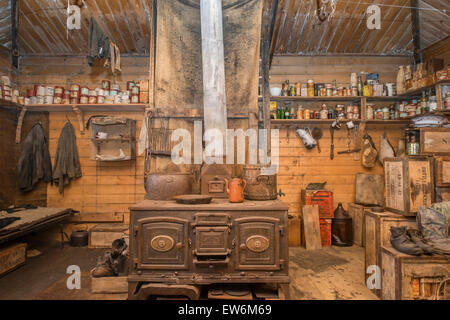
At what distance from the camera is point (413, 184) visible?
2.16 metres

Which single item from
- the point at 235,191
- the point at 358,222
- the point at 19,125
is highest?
the point at 19,125

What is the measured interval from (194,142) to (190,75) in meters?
0.77

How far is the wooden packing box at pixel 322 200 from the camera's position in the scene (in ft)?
12.1

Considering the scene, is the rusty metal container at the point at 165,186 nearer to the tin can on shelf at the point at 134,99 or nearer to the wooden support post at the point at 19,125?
the tin can on shelf at the point at 134,99

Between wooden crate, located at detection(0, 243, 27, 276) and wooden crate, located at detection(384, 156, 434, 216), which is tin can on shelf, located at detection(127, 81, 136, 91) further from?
wooden crate, located at detection(384, 156, 434, 216)

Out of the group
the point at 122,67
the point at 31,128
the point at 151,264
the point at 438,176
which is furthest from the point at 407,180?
the point at 31,128

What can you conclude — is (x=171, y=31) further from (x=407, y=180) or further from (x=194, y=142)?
(x=407, y=180)

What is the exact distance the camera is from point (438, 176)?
2.18 metres

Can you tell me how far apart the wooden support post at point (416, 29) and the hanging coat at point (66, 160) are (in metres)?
5.28

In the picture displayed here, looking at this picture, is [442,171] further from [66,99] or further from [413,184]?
[66,99]

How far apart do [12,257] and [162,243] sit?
208 centimetres

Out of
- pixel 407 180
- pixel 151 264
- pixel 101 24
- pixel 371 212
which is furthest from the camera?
pixel 101 24

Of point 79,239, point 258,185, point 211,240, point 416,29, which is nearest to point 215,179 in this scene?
point 258,185

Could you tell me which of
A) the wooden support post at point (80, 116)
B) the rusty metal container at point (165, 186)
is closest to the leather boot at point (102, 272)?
the rusty metal container at point (165, 186)
